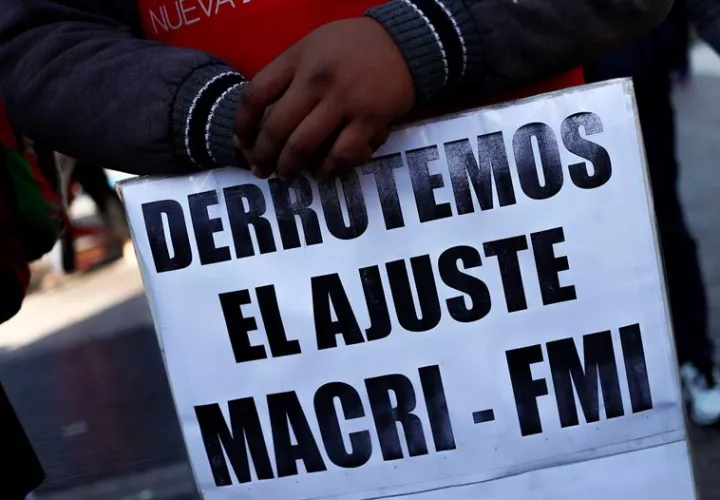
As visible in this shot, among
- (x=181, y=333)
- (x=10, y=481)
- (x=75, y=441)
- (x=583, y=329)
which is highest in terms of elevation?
(x=181, y=333)

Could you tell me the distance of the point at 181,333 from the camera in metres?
1.55

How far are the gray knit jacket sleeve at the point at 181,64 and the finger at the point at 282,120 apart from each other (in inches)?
2.8

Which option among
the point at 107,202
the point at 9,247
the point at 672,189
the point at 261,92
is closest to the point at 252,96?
the point at 261,92

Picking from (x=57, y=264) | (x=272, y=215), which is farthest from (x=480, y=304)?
(x=57, y=264)

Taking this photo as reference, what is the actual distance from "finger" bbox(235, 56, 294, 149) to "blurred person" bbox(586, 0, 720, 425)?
1.78 meters

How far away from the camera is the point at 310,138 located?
1.36 metres

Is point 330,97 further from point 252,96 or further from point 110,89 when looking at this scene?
point 110,89

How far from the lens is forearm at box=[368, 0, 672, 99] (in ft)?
4.59

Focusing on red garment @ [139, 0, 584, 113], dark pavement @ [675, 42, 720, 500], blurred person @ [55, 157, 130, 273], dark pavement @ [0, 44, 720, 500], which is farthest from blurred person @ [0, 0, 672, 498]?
blurred person @ [55, 157, 130, 273]

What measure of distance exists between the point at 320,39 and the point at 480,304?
41 cm

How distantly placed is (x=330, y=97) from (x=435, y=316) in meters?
0.35

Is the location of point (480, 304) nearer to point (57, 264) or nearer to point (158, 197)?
point (158, 197)

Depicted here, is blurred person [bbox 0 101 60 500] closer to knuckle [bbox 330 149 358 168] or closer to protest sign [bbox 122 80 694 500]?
protest sign [bbox 122 80 694 500]

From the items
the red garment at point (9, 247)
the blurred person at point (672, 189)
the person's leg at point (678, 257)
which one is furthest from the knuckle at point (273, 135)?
the person's leg at point (678, 257)
